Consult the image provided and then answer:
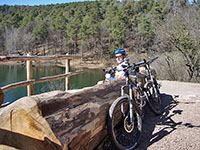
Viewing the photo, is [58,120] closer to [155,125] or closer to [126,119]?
[126,119]

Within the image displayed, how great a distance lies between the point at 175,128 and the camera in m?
3.04

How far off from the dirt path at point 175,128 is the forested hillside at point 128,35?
6022mm

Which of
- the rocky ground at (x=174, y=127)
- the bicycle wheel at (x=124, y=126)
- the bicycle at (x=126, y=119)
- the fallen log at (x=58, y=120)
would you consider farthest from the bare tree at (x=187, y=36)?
the fallen log at (x=58, y=120)

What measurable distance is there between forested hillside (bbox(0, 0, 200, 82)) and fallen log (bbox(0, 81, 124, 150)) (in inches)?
341

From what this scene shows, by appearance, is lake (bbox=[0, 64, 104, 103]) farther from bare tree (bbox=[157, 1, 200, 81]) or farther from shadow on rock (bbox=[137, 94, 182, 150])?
bare tree (bbox=[157, 1, 200, 81])

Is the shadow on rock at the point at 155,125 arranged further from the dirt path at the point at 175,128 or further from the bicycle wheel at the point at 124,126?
the bicycle wheel at the point at 124,126

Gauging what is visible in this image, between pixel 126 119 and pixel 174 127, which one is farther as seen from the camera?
pixel 174 127

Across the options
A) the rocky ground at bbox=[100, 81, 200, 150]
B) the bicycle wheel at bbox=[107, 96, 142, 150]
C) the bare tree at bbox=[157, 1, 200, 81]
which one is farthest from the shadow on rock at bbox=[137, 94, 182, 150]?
the bare tree at bbox=[157, 1, 200, 81]

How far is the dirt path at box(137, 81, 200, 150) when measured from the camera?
253 centimetres

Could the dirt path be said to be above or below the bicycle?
below

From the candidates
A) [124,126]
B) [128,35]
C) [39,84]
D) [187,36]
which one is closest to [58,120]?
[124,126]

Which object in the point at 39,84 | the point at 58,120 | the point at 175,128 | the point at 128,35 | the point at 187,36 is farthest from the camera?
the point at 128,35

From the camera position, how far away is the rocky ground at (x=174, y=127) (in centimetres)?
253

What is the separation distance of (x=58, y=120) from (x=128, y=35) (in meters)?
40.9
